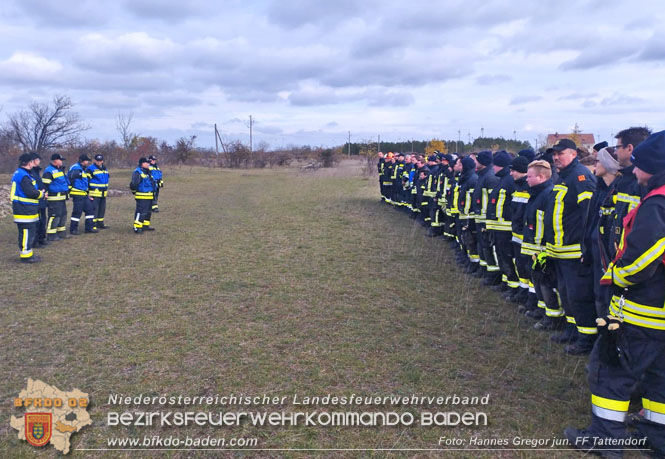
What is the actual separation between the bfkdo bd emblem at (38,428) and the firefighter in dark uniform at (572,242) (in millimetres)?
5077

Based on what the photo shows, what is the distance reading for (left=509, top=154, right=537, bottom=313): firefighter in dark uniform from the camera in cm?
638

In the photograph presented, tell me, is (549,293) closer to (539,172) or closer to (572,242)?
(572,242)

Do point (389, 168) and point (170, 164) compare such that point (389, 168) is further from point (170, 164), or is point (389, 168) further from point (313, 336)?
point (170, 164)

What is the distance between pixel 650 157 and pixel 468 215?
18.3 feet

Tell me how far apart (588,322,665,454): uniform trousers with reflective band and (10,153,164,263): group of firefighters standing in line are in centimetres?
961

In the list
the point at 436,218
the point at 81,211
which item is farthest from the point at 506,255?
the point at 81,211

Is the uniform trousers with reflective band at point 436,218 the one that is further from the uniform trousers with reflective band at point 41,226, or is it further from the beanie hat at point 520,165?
the uniform trousers with reflective band at point 41,226

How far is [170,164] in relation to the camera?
46.2 meters

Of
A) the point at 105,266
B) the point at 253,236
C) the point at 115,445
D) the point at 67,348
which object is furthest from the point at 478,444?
the point at 253,236

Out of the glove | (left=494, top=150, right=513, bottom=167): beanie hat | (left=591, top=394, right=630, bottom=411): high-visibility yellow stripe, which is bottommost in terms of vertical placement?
Answer: (left=591, top=394, right=630, bottom=411): high-visibility yellow stripe

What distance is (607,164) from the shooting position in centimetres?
484

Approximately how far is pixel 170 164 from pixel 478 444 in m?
46.6

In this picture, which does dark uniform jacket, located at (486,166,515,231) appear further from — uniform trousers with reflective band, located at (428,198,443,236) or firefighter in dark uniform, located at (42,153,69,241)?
firefighter in dark uniform, located at (42,153,69,241)

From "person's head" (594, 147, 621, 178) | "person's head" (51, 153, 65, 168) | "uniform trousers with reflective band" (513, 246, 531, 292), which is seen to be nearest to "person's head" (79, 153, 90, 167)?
"person's head" (51, 153, 65, 168)
